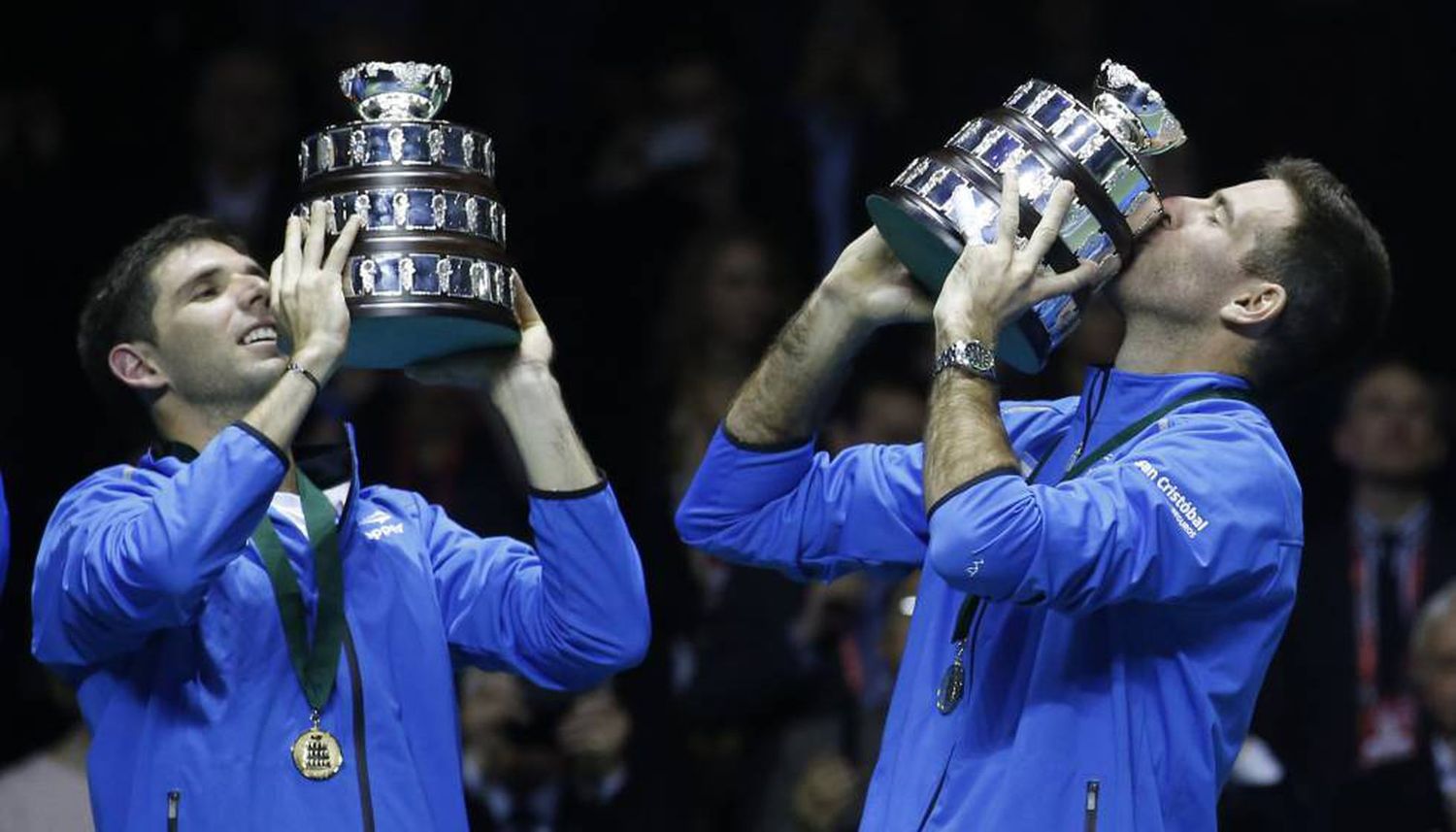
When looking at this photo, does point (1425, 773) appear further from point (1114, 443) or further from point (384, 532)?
point (384, 532)

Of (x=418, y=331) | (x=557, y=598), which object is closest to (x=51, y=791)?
(x=557, y=598)

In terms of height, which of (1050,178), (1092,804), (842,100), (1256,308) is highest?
(842,100)

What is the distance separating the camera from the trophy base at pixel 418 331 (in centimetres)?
452

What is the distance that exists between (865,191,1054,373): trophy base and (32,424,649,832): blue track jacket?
2.44 ft

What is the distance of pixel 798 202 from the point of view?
8852 mm

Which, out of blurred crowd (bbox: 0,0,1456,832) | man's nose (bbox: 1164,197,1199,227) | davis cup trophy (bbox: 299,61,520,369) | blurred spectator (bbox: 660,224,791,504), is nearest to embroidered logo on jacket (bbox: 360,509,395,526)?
davis cup trophy (bbox: 299,61,520,369)

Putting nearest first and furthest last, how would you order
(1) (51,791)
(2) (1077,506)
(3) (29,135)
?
(2) (1077,506), (1) (51,791), (3) (29,135)

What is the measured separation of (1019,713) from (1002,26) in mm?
4770

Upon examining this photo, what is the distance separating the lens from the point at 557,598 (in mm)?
4883

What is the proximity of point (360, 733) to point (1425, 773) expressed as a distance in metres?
3.38

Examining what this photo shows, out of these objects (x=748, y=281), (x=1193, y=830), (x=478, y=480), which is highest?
(x=748, y=281)

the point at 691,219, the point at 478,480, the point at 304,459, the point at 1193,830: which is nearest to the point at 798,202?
the point at 691,219

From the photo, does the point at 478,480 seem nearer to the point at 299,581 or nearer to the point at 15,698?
the point at 15,698

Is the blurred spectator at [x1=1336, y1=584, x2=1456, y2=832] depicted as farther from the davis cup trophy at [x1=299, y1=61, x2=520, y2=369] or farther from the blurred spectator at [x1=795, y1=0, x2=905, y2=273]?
the davis cup trophy at [x1=299, y1=61, x2=520, y2=369]
